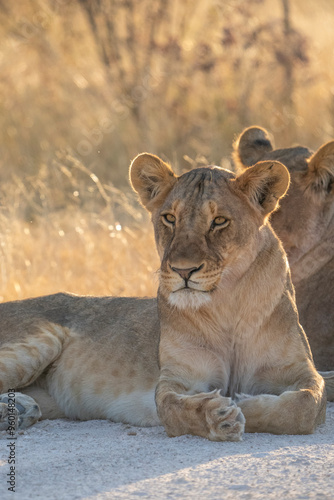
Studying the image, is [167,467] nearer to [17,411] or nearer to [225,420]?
[225,420]

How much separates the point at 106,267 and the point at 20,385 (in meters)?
3.24

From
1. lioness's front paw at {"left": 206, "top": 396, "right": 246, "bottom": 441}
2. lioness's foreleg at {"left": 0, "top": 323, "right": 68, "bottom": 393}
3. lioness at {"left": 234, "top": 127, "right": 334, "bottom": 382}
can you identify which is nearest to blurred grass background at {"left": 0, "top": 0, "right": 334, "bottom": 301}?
lioness at {"left": 234, "top": 127, "right": 334, "bottom": 382}

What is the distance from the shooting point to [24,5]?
464 inches

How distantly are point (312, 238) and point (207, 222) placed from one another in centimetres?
166

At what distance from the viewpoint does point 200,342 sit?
384cm

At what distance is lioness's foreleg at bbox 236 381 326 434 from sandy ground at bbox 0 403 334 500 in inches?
1.6

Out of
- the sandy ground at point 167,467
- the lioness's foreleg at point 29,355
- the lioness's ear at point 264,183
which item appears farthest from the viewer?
the lioness's foreleg at point 29,355

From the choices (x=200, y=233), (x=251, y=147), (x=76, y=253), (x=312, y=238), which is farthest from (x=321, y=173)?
(x=76, y=253)

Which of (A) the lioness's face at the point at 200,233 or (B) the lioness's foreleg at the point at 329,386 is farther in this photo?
(B) the lioness's foreleg at the point at 329,386

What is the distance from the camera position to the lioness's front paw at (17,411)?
385 cm

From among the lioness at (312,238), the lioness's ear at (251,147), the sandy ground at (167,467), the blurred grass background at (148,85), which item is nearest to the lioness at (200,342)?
the sandy ground at (167,467)

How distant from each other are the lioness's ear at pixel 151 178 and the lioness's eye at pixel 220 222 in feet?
1.29

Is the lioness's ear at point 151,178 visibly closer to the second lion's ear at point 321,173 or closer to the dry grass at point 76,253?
the second lion's ear at point 321,173

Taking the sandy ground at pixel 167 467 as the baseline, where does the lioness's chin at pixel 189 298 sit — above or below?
above
